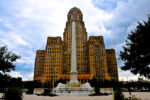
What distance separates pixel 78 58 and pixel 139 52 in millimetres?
94787

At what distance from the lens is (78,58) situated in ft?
364

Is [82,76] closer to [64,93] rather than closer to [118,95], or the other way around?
[64,93]

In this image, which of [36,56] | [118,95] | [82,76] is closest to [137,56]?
[118,95]

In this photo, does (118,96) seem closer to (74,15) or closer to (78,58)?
(78,58)

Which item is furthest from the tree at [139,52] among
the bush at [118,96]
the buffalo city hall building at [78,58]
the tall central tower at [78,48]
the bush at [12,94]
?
the tall central tower at [78,48]

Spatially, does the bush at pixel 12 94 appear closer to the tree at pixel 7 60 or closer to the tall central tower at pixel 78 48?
the tree at pixel 7 60

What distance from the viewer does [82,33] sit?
115 metres

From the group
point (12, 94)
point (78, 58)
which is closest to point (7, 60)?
point (12, 94)

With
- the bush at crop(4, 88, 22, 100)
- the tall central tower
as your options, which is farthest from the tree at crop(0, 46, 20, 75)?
the tall central tower

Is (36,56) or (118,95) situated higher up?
(36,56)

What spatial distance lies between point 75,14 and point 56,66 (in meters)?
52.4

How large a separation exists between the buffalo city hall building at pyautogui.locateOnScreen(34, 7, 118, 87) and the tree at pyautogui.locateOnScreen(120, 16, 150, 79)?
75983 mm

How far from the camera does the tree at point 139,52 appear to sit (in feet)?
50.4

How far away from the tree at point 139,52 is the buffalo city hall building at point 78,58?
249ft
